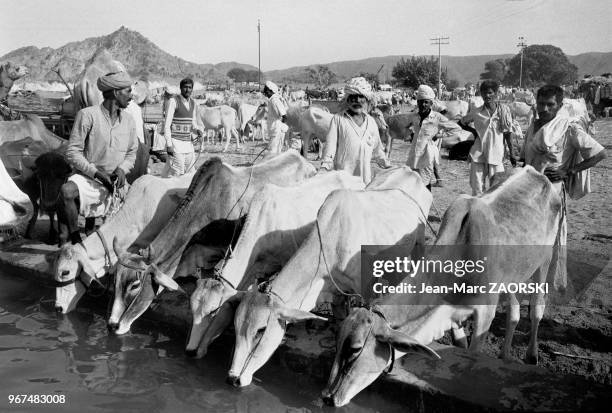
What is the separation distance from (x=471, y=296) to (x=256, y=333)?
1.48m

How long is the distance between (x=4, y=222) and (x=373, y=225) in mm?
2713

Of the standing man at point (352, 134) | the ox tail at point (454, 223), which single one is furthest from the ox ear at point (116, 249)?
the ox tail at point (454, 223)

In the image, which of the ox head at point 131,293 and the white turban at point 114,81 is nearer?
the ox head at point 131,293

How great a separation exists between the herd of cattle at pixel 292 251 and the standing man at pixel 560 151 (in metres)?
0.28

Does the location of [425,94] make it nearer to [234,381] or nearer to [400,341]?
[400,341]

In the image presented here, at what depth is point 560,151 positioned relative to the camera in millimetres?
→ 5516

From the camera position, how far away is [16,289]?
6.73m

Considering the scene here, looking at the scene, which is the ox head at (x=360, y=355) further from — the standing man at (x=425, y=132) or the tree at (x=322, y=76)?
the tree at (x=322, y=76)

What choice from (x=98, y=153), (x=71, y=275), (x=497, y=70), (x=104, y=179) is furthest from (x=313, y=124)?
(x=497, y=70)

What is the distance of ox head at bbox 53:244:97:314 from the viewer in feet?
18.5

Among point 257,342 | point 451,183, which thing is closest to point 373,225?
point 257,342

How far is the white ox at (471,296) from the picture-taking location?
368 cm

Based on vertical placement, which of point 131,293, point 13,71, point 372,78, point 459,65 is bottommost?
point 131,293

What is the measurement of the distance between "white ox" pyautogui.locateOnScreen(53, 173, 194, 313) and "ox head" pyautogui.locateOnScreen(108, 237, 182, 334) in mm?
655
